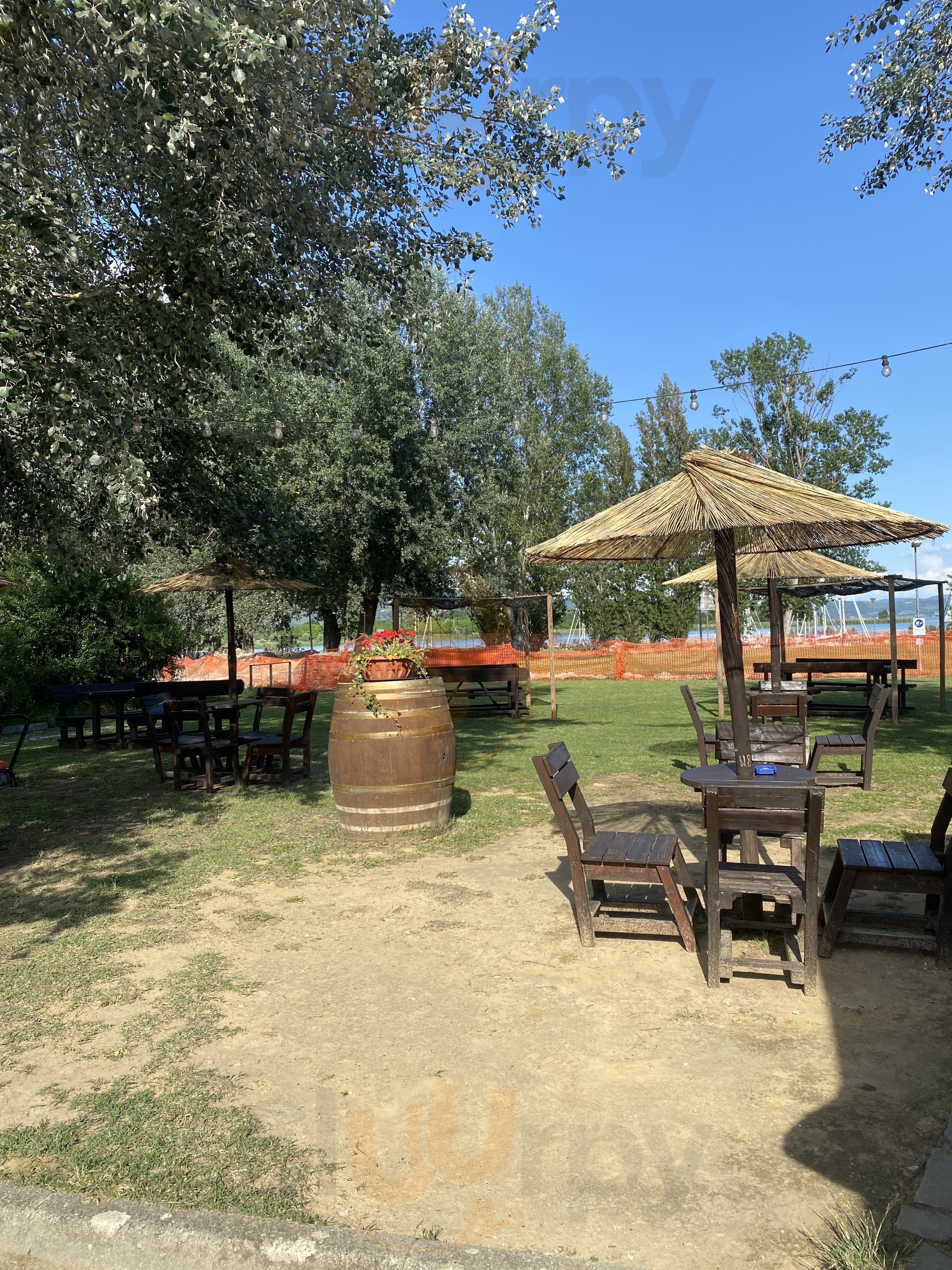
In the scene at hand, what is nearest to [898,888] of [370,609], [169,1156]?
[169,1156]

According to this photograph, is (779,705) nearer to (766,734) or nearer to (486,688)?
(766,734)

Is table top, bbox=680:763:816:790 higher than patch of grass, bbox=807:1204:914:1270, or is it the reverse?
table top, bbox=680:763:816:790

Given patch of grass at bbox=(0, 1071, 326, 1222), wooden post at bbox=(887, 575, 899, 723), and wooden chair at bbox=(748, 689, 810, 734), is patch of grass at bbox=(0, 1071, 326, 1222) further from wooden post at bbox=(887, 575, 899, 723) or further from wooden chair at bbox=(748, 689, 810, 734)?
wooden post at bbox=(887, 575, 899, 723)

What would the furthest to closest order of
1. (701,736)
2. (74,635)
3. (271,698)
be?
(74,635), (271,698), (701,736)

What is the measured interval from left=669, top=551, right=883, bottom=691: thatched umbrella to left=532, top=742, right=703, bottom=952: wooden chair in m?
7.15

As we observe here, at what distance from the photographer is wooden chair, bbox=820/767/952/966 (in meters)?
4.61

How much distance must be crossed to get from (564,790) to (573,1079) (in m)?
1.81

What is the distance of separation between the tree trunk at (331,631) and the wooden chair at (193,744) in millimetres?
20136

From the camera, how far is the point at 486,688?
18.7m

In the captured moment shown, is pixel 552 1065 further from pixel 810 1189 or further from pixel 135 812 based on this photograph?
pixel 135 812

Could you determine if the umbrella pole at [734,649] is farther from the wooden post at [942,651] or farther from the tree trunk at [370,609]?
the tree trunk at [370,609]

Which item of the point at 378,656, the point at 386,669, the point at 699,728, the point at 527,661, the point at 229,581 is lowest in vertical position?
the point at 699,728

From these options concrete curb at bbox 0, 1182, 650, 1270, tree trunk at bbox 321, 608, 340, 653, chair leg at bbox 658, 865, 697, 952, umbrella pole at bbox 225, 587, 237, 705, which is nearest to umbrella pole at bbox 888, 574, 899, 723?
umbrella pole at bbox 225, 587, 237, 705

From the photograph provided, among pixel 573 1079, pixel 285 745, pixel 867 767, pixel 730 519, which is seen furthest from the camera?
pixel 285 745
